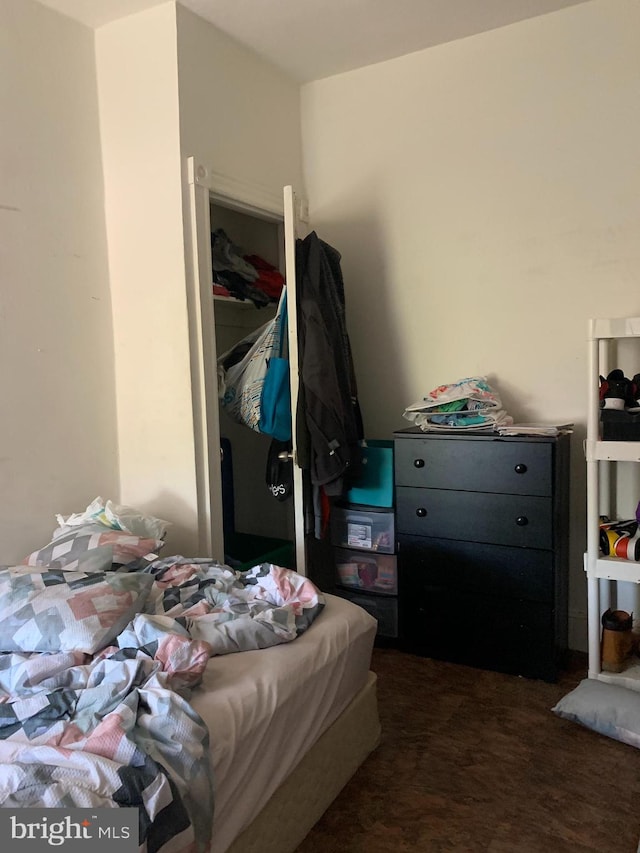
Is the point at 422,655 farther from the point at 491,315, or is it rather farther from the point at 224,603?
the point at 491,315

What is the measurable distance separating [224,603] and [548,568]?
1.23 meters

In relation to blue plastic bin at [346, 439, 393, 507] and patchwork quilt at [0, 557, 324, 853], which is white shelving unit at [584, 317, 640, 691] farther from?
patchwork quilt at [0, 557, 324, 853]

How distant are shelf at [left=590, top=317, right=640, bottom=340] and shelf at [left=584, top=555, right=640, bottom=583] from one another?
2.50ft

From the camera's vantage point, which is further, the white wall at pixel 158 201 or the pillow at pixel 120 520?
the white wall at pixel 158 201

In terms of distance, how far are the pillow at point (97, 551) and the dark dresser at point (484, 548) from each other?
1.04 metres

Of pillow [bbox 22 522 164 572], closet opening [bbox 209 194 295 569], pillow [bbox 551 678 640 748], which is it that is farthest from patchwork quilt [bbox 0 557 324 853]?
closet opening [bbox 209 194 295 569]

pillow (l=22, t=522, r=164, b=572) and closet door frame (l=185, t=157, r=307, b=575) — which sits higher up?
closet door frame (l=185, t=157, r=307, b=575)

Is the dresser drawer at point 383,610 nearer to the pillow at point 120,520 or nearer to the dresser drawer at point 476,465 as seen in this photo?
the dresser drawer at point 476,465

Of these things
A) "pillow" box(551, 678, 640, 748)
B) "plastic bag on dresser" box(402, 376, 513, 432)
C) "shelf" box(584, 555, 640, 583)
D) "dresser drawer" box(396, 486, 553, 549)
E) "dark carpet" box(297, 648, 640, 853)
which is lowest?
"dark carpet" box(297, 648, 640, 853)

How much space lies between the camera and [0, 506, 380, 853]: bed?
123cm

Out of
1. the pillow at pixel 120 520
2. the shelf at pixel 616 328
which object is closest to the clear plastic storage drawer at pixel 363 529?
the pillow at pixel 120 520

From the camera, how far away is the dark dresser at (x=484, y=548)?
8.09ft

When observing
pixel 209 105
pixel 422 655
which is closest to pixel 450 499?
pixel 422 655

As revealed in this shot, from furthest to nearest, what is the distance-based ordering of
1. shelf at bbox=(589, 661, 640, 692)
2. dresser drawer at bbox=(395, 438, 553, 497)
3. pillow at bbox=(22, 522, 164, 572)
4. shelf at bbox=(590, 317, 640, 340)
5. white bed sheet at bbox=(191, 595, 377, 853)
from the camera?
dresser drawer at bbox=(395, 438, 553, 497), shelf at bbox=(589, 661, 640, 692), shelf at bbox=(590, 317, 640, 340), pillow at bbox=(22, 522, 164, 572), white bed sheet at bbox=(191, 595, 377, 853)
